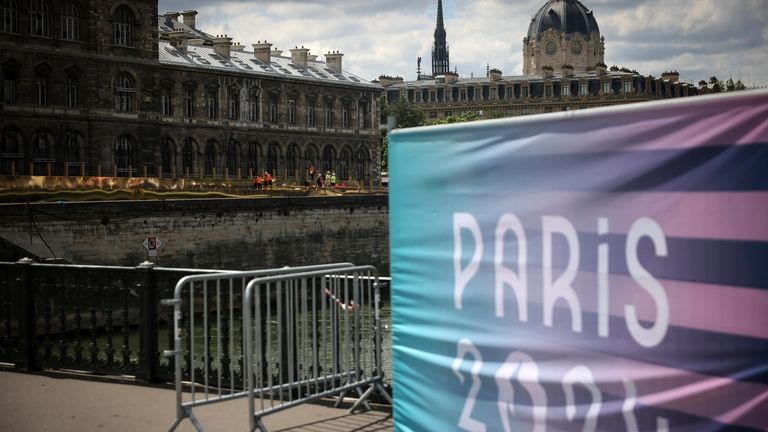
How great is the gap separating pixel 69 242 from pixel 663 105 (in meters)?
30.1

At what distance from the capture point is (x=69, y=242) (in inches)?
1278

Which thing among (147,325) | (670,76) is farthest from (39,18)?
(670,76)

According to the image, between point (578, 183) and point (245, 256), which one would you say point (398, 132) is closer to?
point (578, 183)

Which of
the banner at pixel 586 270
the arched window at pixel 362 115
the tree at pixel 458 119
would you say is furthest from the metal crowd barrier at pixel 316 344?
the tree at pixel 458 119

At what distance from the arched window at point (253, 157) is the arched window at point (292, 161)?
315 cm

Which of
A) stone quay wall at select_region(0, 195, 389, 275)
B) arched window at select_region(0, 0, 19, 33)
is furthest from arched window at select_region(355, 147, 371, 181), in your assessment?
arched window at select_region(0, 0, 19, 33)

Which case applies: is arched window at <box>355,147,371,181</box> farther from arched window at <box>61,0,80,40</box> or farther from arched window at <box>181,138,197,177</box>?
arched window at <box>61,0,80,40</box>

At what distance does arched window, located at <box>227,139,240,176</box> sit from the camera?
225 feet

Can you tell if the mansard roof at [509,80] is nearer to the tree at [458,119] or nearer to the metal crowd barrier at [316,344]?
the tree at [458,119]

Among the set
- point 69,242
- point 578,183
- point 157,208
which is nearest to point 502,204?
point 578,183

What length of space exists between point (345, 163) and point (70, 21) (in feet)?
100

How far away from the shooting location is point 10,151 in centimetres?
5175

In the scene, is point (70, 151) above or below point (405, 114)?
below

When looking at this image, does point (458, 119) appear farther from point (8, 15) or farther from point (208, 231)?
point (208, 231)
